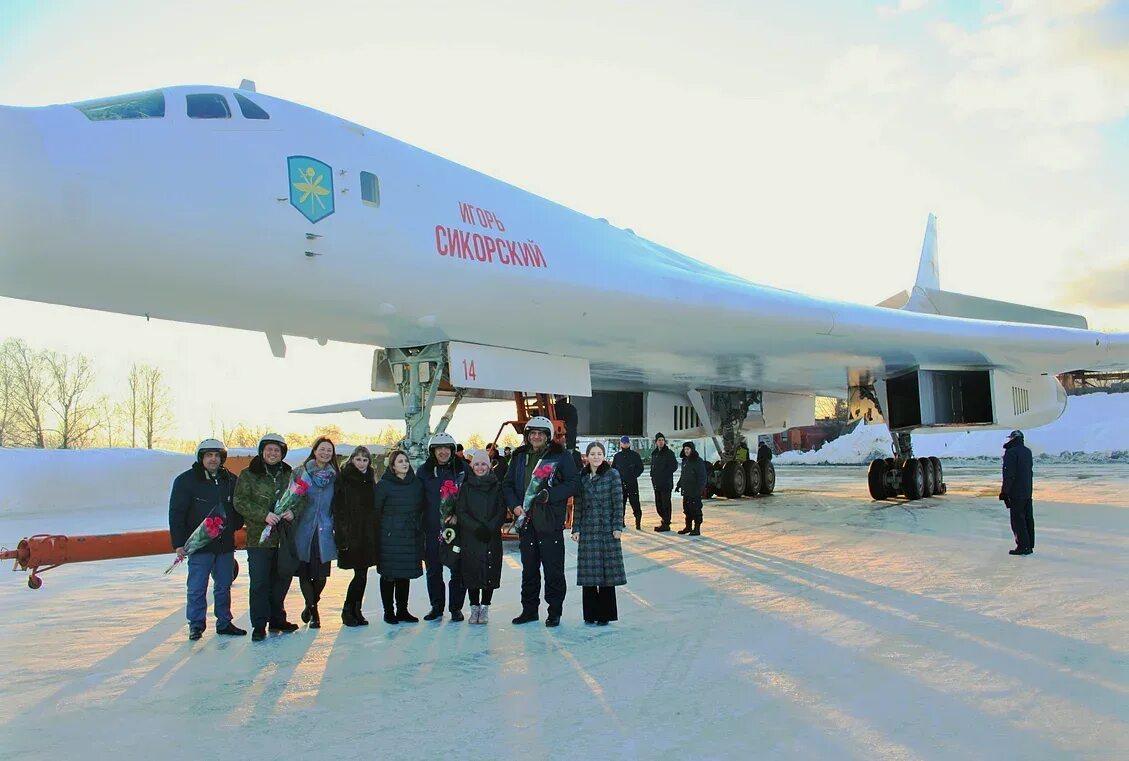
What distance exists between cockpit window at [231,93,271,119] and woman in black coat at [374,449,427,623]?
9.86 feet

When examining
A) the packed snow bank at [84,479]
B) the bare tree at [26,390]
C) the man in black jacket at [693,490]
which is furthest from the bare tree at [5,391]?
the man in black jacket at [693,490]

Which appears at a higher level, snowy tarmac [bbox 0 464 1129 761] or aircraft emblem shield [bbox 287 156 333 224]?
aircraft emblem shield [bbox 287 156 333 224]

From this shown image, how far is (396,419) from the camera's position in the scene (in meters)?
17.1

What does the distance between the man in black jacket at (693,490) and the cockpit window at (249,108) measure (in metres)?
6.21

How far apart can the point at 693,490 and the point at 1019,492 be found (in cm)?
366

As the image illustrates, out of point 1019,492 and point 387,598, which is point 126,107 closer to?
point 387,598

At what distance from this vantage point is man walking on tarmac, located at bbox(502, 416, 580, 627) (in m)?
5.30

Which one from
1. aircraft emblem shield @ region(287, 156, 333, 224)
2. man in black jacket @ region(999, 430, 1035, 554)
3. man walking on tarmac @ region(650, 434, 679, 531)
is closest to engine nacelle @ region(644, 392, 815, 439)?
man walking on tarmac @ region(650, 434, 679, 531)

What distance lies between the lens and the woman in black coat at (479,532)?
209 inches

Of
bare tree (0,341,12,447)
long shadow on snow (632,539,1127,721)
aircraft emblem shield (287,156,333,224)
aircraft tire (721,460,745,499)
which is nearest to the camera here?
long shadow on snow (632,539,1127,721)

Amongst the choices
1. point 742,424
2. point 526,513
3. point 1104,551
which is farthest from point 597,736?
point 742,424

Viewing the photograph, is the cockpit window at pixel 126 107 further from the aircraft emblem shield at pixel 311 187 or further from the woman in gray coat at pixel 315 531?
the woman in gray coat at pixel 315 531

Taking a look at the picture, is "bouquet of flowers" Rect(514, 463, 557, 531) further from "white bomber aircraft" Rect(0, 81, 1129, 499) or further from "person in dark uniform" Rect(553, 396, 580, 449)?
"person in dark uniform" Rect(553, 396, 580, 449)

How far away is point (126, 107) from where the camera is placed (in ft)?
19.2
